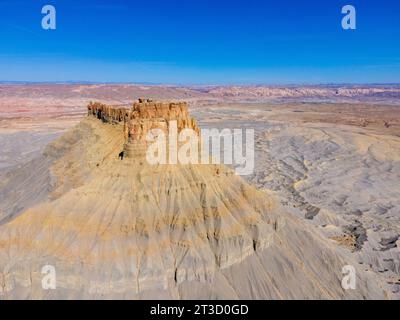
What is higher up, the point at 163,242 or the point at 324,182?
the point at 163,242

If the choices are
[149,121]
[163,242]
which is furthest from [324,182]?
[163,242]

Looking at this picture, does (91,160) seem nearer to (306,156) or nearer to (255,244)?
(255,244)

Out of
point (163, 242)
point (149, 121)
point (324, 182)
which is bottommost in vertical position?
point (324, 182)

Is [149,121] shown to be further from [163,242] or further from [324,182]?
[324,182]

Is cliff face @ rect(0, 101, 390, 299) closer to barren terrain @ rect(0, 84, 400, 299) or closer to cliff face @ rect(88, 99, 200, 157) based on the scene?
cliff face @ rect(88, 99, 200, 157)

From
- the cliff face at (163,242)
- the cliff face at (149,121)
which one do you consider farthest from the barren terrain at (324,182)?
the cliff face at (149,121)

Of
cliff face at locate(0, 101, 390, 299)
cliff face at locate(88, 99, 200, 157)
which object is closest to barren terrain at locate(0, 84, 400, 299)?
cliff face at locate(0, 101, 390, 299)

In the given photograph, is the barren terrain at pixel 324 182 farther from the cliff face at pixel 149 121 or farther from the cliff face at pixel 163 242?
the cliff face at pixel 149 121
